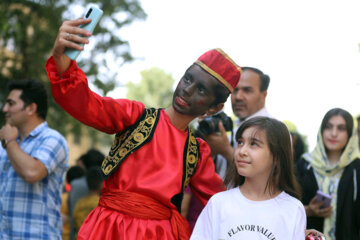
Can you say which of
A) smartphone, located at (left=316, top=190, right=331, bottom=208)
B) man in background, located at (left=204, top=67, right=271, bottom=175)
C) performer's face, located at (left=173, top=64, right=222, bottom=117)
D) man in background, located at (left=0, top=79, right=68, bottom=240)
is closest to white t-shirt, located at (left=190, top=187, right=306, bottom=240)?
performer's face, located at (left=173, top=64, right=222, bottom=117)

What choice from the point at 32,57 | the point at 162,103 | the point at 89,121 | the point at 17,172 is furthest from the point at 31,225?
the point at 162,103

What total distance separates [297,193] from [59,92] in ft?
4.95

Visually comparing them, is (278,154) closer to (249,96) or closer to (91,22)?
(91,22)

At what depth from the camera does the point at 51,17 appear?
37.1 feet

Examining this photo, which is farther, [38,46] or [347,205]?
[38,46]

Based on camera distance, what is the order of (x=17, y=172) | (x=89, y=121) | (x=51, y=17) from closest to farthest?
(x=89, y=121) < (x=17, y=172) < (x=51, y=17)

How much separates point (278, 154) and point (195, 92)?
2.08 feet

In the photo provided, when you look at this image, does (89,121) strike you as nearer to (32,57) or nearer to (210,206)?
(210,206)

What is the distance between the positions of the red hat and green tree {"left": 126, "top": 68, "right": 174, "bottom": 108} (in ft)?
98.9

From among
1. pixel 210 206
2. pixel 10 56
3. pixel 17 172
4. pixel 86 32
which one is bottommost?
pixel 10 56

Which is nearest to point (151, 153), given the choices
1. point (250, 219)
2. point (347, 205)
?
point (250, 219)

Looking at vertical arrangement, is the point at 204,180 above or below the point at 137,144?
below

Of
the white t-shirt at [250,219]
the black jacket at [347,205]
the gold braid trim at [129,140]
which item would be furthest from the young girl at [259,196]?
the black jacket at [347,205]

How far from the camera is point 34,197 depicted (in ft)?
11.8
